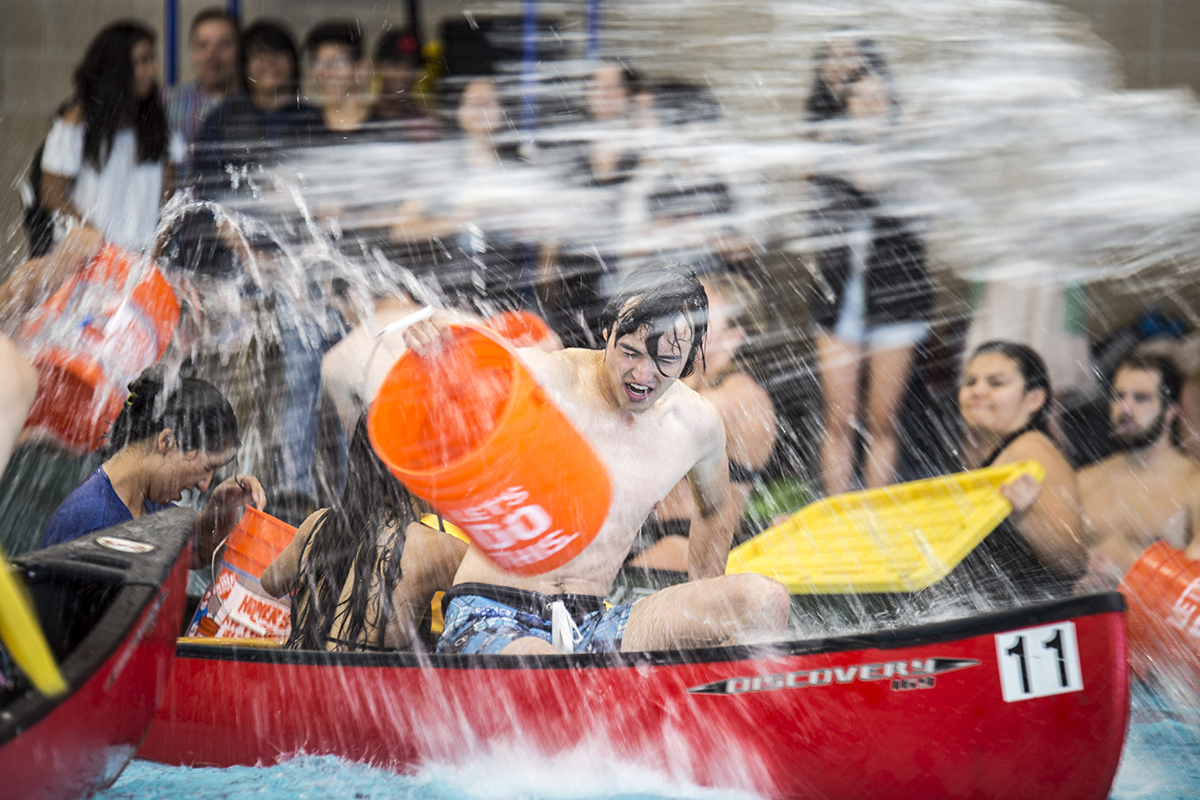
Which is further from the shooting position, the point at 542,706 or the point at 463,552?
the point at 463,552

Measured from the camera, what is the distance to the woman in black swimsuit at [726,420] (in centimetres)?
459

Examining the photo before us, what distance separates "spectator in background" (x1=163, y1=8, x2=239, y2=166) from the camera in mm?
4965

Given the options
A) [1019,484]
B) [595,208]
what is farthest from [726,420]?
[1019,484]

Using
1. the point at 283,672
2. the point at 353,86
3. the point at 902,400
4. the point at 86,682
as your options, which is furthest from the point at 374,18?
the point at 86,682

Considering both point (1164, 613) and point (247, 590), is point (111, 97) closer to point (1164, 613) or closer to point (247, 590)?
point (247, 590)

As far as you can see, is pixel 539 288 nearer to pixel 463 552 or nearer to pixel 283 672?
pixel 463 552

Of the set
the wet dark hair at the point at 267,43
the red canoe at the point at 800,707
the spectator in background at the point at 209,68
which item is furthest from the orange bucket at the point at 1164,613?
the spectator in background at the point at 209,68

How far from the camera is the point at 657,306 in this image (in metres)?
3.13

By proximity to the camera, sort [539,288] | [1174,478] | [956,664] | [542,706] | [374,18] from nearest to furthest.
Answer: [956,664], [542,706], [1174,478], [539,288], [374,18]

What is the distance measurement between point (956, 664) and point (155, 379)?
2781 millimetres

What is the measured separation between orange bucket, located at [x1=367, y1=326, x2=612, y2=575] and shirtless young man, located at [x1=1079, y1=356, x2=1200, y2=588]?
2274 mm

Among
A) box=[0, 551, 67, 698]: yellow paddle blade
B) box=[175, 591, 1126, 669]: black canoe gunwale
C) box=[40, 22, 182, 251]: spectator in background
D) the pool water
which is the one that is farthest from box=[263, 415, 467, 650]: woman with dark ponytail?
box=[40, 22, 182, 251]: spectator in background

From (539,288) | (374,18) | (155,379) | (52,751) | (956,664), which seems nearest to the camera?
(52,751)

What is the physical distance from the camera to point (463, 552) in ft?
11.6
